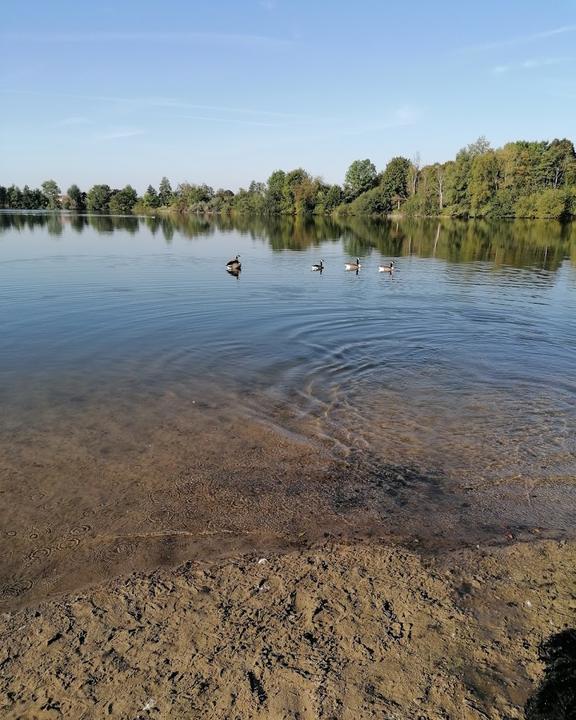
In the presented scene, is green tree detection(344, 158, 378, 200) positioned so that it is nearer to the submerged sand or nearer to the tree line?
the tree line

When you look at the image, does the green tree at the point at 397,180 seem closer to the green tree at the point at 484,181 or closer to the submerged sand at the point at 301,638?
the green tree at the point at 484,181

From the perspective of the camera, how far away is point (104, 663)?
4.72m

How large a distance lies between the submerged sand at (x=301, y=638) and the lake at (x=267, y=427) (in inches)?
20.2

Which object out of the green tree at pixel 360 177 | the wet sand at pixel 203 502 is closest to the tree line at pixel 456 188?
the green tree at pixel 360 177

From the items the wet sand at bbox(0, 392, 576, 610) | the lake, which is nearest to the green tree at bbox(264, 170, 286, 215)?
the lake

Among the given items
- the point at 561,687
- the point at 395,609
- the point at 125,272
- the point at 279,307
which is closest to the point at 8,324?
the point at 279,307

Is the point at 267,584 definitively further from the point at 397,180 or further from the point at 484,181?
the point at 397,180

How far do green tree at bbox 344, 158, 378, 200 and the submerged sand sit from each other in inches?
6404

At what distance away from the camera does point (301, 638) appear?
4.95 metres

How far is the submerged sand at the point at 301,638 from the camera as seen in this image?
14.1 ft

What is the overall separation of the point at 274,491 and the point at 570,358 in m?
12.5

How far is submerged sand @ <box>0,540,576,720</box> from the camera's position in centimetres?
429

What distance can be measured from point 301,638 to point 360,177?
16690 cm

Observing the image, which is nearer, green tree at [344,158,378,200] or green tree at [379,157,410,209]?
green tree at [379,157,410,209]
